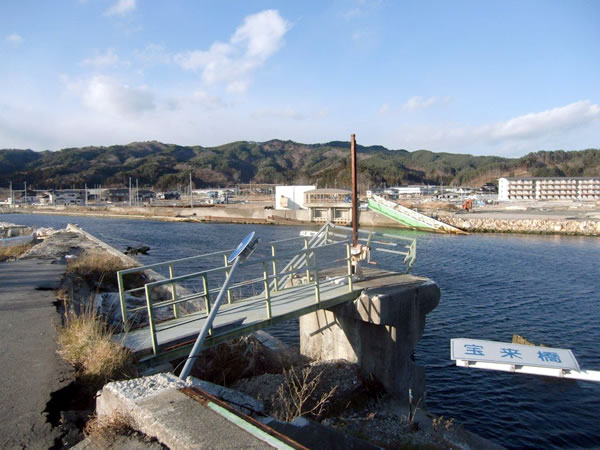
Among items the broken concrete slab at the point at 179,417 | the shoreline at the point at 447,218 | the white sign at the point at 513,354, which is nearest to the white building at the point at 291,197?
the shoreline at the point at 447,218

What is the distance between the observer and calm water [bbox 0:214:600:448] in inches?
369

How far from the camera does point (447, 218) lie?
197 ft

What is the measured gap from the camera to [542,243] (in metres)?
41.6

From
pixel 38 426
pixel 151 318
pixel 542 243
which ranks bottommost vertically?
pixel 542 243

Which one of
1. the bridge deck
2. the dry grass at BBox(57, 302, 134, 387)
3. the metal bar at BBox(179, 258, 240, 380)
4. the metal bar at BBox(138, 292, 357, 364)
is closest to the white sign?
the metal bar at BBox(138, 292, 357, 364)

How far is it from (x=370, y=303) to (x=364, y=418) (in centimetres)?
214

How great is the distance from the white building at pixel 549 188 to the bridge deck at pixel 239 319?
11448 centimetres

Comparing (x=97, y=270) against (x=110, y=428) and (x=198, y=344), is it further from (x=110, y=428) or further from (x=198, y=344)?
(x=110, y=428)

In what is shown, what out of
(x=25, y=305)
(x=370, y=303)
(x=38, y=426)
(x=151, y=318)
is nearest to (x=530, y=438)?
(x=370, y=303)

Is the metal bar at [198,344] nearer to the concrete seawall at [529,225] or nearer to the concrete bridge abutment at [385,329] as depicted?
the concrete bridge abutment at [385,329]

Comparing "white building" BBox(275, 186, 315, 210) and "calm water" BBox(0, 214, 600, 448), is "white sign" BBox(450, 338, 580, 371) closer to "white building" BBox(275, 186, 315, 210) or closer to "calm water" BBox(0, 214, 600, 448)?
"calm water" BBox(0, 214, 600, 448)

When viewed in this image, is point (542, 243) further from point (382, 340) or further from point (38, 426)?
point (38, 426)

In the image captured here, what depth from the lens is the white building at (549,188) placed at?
353ft

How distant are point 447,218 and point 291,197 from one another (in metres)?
28.2
